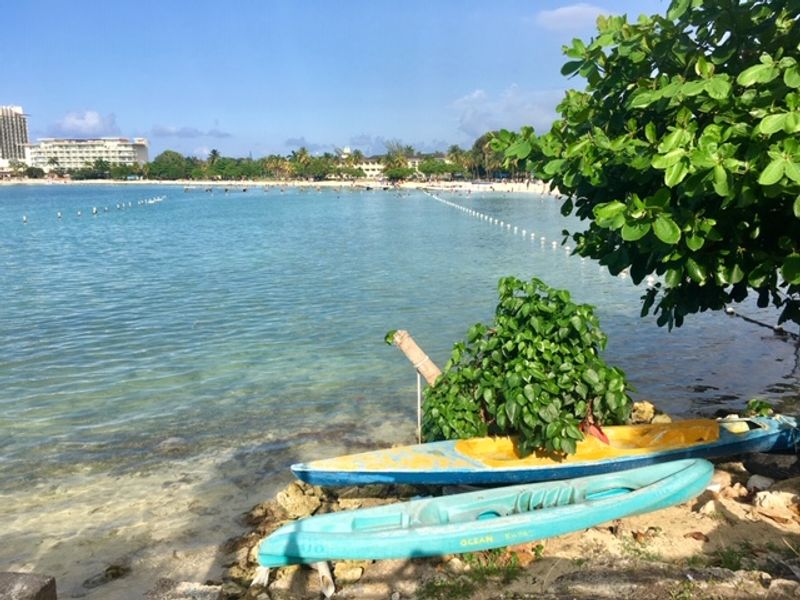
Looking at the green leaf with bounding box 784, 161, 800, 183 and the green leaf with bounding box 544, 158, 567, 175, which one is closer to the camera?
the green leaf with bounding box 784, 161, 800, 183

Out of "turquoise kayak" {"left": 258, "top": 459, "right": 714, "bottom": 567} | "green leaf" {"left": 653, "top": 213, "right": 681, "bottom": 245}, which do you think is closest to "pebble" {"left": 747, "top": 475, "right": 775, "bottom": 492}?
"turquoise kayak" {"left": 258, "top": 459, "right": 714, "bottom": 567}

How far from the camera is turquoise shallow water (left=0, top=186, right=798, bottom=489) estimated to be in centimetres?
1067

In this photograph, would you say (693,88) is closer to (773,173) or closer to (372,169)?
(773,173)

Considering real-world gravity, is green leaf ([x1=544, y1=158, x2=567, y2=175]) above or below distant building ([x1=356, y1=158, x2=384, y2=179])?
below

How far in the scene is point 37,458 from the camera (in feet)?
31.2

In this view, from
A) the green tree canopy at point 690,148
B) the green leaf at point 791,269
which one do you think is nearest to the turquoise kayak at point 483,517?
the green tree canopy at point 690,148

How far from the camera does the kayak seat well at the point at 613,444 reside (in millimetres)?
6543

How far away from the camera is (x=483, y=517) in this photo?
5.76m

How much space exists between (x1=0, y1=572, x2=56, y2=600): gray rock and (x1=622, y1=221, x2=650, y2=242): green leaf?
402cm

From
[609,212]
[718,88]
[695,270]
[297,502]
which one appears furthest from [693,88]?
[297,502]

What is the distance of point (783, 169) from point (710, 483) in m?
3.98

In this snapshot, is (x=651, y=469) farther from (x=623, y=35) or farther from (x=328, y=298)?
(x=328, y=298)

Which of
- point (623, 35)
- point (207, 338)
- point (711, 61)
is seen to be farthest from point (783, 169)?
point (207, 338)

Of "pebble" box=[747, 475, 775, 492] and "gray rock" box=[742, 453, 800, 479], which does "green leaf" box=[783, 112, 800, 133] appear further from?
"gray rock" box=[742, 453, 800, 479]
